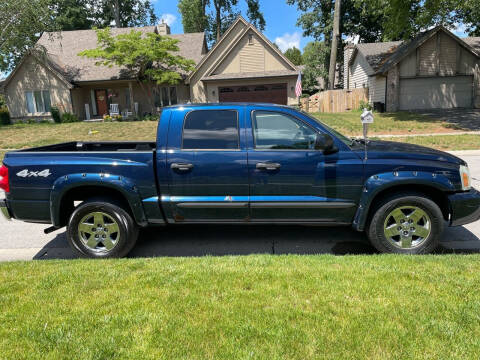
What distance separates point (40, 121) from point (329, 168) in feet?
91.1

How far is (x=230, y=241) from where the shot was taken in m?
5.23

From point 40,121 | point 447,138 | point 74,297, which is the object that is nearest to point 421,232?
point 74,297

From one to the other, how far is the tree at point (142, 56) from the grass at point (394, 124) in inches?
432

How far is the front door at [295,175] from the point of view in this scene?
4355mm

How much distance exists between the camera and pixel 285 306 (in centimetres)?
310

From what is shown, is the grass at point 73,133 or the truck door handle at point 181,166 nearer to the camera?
the truck door handle at point 181,166

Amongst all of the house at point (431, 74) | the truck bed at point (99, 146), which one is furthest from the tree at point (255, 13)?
the truck bed at point (99, 146)

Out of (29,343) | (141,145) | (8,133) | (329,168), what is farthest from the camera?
(8,133)

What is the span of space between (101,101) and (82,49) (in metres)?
4.68

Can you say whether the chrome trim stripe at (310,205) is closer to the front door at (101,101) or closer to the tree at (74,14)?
A: the front door at (101,101)

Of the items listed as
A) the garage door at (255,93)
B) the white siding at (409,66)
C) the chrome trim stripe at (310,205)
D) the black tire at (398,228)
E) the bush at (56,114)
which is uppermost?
the white siding at (409,66)

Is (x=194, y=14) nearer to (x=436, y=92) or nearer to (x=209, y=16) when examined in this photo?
(x=209, y=16)

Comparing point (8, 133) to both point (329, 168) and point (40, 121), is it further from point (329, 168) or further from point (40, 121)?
point (329, 168)

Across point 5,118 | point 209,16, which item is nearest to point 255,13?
point 209,16
